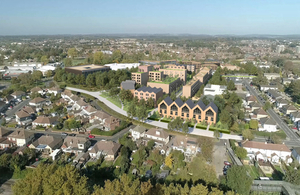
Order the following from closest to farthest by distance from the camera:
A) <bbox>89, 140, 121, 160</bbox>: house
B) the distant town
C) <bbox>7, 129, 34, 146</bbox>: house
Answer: the distant town → <bbox>89, 140, 121, 160</bbox>: house → <bbox>7, 129, 34, 146</bbox>: house

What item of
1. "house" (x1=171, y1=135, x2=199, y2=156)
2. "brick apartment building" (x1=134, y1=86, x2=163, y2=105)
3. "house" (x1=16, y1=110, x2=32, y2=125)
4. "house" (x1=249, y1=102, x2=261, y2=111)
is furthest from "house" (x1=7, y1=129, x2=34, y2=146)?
"house" (x1=249, y1=102, x2=261, y2=111)

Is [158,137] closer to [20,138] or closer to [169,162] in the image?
[169,162]

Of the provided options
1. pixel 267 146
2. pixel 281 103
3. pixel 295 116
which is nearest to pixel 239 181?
pixel 267 146

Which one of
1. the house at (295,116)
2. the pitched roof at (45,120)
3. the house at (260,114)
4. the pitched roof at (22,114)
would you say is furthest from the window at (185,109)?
the pitched roof at (22,114)

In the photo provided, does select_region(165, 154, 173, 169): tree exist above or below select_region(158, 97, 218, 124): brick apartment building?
below

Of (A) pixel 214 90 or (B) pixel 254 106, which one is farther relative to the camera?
(A) pixel 214 90

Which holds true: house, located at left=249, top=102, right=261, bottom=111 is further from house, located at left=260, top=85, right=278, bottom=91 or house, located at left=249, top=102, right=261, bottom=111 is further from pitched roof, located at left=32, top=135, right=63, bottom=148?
pitched roof, located at left=32, top=135, right=63, bottom=148
